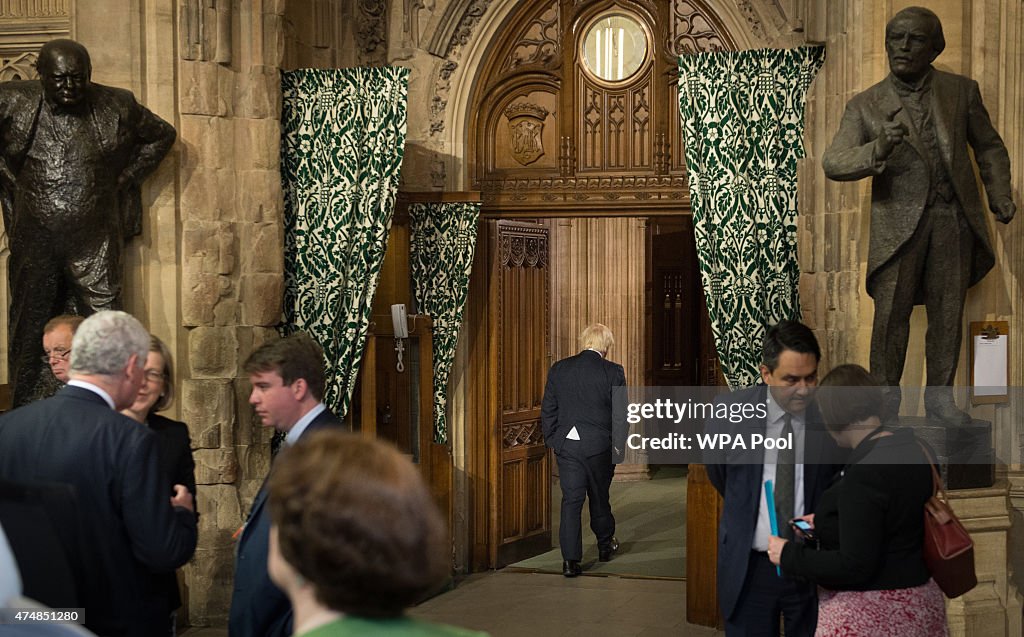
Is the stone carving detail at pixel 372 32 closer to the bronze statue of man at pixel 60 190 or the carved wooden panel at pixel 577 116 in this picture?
the carved wooden panel at pixel 577 116

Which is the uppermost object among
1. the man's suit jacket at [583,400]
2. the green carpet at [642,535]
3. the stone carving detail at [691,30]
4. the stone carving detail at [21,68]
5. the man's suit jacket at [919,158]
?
the stone carving detail at [691,30]

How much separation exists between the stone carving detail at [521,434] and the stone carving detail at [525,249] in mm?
1036

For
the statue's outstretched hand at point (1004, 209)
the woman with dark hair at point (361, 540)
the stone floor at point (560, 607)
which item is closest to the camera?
the woman with dark hair at point (361, 540)

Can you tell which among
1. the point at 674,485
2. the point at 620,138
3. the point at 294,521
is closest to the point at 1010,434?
the point at 620,138

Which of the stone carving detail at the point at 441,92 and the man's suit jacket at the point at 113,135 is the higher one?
the stone carving detail at the point at 441,92

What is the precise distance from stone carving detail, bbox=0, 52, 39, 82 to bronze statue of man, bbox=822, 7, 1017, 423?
3796mm

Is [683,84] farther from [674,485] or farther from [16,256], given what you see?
[674,485]

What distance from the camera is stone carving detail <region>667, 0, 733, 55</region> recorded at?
7.08 meters

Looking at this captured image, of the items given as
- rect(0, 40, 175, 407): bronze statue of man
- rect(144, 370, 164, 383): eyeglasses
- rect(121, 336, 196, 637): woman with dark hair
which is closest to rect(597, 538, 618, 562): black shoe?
rect(0, 40, 175, 407): bronze statue of man

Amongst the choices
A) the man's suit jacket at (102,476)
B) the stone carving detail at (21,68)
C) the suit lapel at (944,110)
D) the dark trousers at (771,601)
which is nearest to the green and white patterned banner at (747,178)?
the suit lapel at (944,110)

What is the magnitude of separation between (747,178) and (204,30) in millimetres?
2696

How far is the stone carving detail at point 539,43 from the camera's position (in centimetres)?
734

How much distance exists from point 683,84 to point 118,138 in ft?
8.69

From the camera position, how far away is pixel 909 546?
2.98 m
